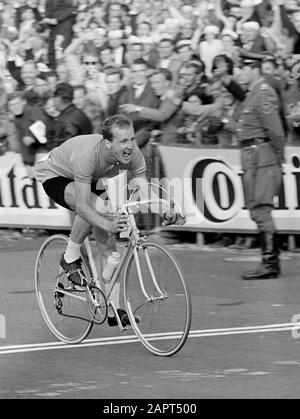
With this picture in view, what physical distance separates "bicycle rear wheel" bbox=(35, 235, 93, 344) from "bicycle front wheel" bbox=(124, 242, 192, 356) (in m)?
0.52

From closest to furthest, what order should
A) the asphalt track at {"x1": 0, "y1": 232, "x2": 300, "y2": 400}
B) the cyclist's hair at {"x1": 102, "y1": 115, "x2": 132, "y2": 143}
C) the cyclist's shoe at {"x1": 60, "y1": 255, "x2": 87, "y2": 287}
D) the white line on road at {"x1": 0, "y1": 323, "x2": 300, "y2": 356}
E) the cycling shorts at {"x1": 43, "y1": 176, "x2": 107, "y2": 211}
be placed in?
the asphalt track at {"x1": 0, "y1": 232, "x2": 300, "y2": 400} < the cyclist's hair at {"x1": 102, "y1": 115, "x2": 132, "y2": 143} < the white line on road at {"x1": 0, "y1": 323, "x2": 300, "y2": 356} < the cycling shorts at {"x1": 43, "y1": 176, "x2": 107, "y2": 211} < the cyclist's shoe at {"x1": 60, "y1": 255, "x2": 87, "y2": 287}

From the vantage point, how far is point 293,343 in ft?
26.0

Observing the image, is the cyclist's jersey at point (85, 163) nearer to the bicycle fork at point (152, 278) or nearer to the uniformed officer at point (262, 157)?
the bicycle fork at point (152, 278)

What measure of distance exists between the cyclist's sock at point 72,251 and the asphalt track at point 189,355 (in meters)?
0.62

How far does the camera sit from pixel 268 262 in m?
10.8

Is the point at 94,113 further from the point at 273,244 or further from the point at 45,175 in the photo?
the point at 45,175

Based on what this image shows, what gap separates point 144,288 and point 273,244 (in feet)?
11.4

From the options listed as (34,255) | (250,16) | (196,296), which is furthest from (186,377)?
(250,16)

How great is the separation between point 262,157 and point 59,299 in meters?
3.14

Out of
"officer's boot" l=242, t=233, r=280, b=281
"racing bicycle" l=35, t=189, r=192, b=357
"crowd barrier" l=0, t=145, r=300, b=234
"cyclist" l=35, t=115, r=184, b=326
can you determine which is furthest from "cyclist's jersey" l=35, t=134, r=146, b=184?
"crowd barrier" l=0, t=145, r=300, b=234

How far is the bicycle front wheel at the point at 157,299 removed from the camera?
7.30 m

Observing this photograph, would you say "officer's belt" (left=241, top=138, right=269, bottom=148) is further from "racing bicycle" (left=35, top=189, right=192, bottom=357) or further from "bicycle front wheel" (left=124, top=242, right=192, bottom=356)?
"bicycle front wheel" (left=124, top=242, right=192, bottom=356)

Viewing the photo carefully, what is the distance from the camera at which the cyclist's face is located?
7398 millimetres

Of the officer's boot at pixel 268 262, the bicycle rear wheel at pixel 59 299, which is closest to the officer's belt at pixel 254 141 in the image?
the officer's boot at pixel 268 262
